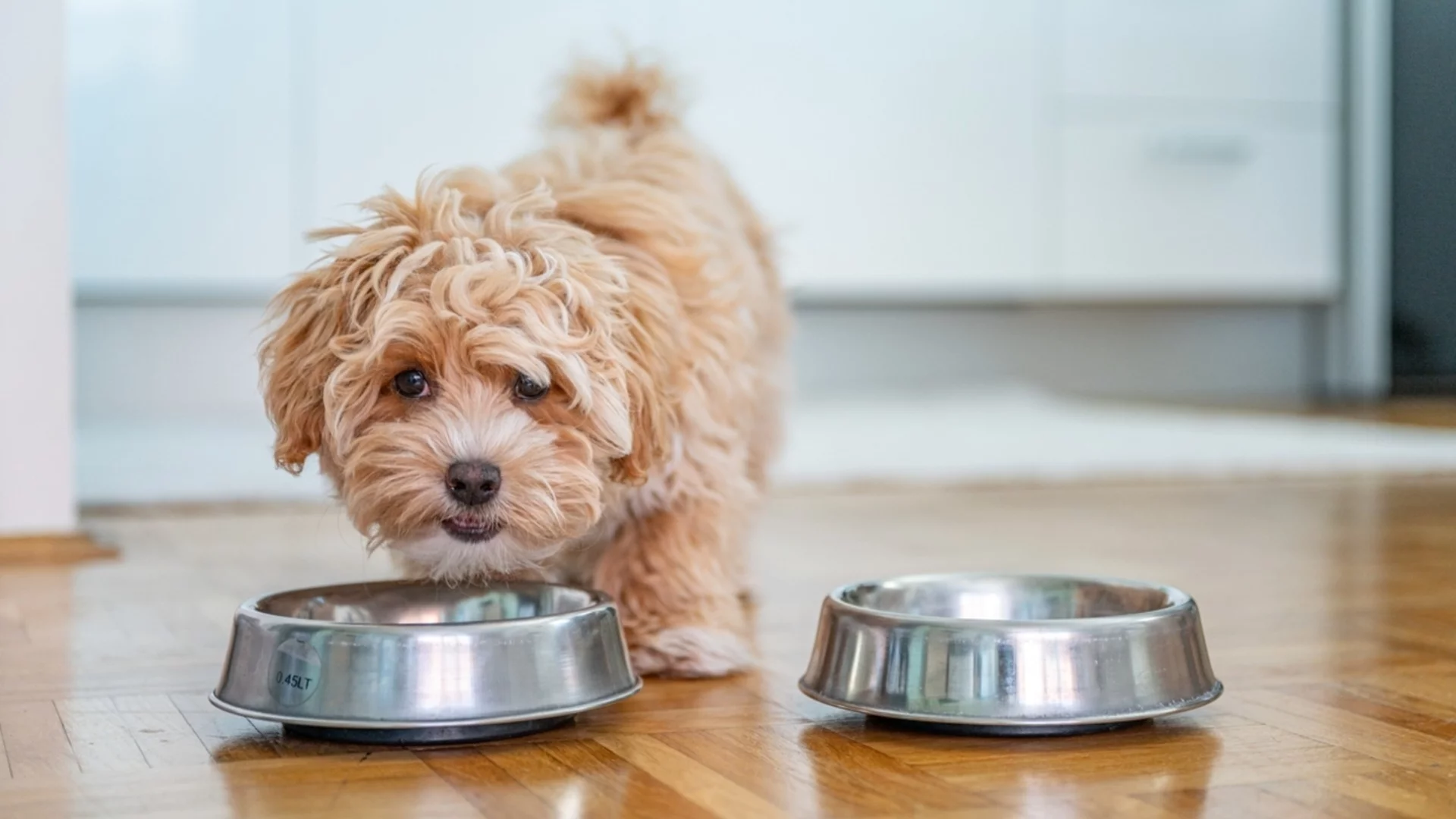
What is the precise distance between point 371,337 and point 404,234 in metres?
0.12

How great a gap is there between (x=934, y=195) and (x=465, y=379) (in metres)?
3.90

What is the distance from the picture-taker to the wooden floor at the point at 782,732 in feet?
4.01

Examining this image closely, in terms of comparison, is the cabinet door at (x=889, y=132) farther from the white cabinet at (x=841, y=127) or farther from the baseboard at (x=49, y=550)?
the baseboard at (x=49, y=550)

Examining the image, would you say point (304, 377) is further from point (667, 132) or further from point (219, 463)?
point (219, 463)

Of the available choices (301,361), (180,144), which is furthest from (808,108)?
(301,361)

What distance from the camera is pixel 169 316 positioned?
4828 millimetres

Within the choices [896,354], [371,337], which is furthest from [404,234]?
[896,354]

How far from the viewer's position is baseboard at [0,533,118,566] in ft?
8.41

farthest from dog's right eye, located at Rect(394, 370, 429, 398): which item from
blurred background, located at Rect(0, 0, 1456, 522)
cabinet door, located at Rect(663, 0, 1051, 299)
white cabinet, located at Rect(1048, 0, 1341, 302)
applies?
white cabinet, located at Rect(1048, 0, 1341, 302)

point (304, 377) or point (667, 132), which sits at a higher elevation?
point (667, 132)

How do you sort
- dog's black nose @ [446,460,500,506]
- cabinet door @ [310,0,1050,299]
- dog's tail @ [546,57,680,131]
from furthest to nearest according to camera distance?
1. cabinet door @ [310,0,1050,299]
2. dog's tail @ [546,57,680,131]
3. dog's black nose @ [446,460,500,506]

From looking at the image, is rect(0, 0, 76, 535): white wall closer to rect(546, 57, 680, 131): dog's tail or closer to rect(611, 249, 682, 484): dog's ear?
rect(546, 57, 680, 131): dog's tail

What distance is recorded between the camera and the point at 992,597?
1.68 meters

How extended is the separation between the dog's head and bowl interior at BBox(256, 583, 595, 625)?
0.33ft
